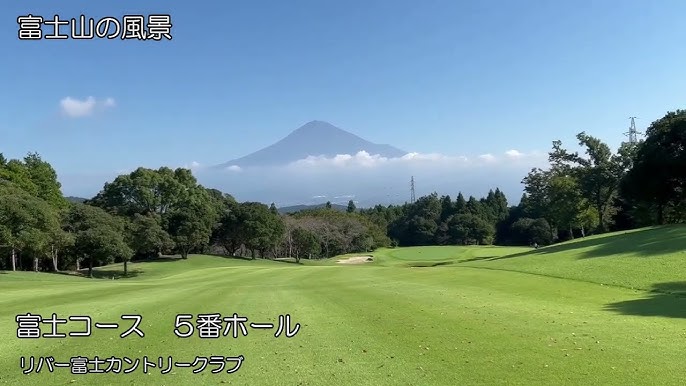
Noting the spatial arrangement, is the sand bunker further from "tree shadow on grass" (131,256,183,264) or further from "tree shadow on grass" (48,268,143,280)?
"tree shadow on grass" (48,268,143,280)

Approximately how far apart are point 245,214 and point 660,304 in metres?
72.8

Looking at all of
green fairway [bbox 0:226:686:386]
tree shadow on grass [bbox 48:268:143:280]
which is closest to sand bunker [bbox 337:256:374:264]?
tree shadow on grass [bbox 48:268:143:280]

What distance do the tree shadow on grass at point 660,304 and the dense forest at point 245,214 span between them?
30128 mm

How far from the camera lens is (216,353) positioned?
9609 mm

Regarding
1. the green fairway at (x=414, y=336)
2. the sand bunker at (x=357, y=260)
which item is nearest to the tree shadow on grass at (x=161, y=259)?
the sand bunker at (x=357, y=260)

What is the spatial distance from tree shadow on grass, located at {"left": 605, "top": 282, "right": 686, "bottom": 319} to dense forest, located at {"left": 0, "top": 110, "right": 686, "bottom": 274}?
98.8ft

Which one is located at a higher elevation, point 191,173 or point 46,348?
point 191,173

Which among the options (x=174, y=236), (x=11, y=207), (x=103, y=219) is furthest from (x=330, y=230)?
(x=11, y=207)

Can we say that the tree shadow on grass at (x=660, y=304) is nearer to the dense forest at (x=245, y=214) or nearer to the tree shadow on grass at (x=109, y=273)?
the dense forest at (x=245, y=214)

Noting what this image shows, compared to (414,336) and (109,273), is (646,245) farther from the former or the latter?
(109,273)

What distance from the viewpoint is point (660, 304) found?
46.8ft

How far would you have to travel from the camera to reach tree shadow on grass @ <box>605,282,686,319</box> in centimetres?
1286

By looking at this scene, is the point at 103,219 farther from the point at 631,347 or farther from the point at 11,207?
the point at 631,347

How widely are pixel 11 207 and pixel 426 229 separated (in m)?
98.9
